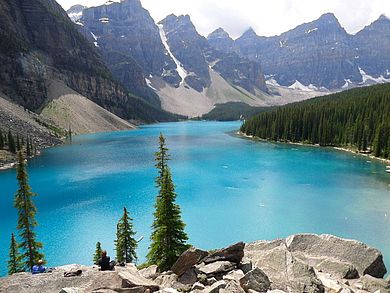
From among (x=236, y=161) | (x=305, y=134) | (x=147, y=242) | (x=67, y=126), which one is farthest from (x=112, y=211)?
(x=67, y=126)

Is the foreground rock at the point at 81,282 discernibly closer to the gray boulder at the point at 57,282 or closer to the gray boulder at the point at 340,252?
the gray boulder at the point at 57,282

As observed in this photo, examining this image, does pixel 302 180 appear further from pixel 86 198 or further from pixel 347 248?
pixel 347 248

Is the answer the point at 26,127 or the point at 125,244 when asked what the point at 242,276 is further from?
the point at 26,127

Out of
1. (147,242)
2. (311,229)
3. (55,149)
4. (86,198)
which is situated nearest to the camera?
(147,242)

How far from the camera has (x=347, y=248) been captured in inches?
707

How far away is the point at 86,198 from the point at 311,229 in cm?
3344

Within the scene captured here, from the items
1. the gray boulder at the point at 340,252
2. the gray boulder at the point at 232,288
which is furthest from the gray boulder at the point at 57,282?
the gray boulder at the point at 340,252

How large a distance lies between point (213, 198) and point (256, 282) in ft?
130

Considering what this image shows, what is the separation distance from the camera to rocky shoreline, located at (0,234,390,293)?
13.2m

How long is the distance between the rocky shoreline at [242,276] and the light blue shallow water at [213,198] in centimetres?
1691

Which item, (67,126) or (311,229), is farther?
(67,126)

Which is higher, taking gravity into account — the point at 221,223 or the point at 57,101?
the point at 57,101

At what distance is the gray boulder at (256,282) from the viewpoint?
12.9 m

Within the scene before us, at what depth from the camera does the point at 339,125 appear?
117 m
